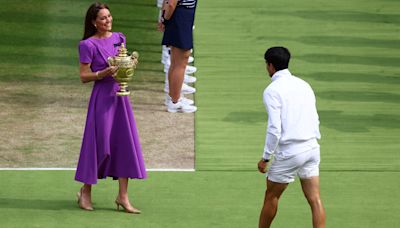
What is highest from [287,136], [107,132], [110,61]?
[110,61]

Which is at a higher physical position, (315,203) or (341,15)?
(315,203)

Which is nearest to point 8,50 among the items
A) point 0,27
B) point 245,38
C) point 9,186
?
point 0,27

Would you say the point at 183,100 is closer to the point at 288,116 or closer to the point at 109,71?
the point at 109,71

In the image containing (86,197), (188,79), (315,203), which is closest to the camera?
(315,203)

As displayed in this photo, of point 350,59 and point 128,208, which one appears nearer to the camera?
point 128,208

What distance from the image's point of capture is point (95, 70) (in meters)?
13.8

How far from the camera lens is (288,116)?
12156mm

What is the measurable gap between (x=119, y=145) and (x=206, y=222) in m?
1.25

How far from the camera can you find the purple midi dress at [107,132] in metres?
13.8

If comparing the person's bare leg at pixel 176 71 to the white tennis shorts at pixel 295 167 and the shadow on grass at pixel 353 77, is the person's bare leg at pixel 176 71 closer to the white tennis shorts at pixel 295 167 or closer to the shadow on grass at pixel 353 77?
the shadow on grass at pixel 353 77

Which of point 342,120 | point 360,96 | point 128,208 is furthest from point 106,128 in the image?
point 360,96

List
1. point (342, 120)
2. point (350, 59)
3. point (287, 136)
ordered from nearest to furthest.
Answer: point (287, 136) < point (342, 120) < point (350, 59)

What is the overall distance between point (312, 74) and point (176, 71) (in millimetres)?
3138

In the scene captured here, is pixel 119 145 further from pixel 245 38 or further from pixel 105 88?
pixel 245 38
